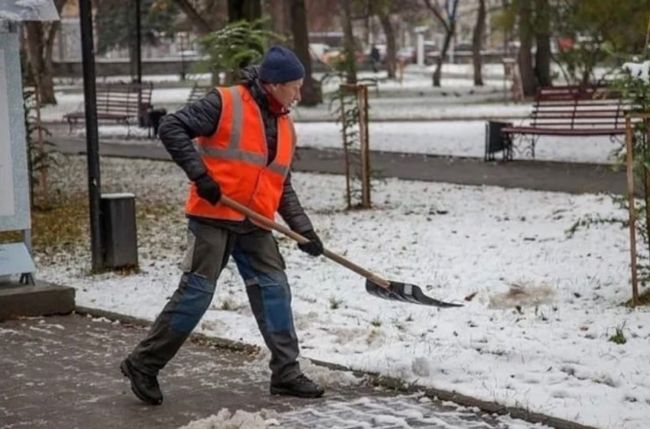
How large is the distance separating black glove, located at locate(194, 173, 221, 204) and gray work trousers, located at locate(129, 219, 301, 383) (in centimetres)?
30

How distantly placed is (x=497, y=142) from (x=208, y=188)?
15131 millimetres

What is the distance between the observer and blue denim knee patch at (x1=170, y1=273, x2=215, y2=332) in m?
7.07

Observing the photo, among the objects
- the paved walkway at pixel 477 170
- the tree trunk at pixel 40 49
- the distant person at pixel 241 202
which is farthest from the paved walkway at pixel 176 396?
the tree trunk at pixel 40 49

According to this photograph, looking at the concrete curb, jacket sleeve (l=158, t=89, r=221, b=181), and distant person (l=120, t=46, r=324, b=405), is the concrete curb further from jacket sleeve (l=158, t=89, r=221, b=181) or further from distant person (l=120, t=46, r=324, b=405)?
jacket sleeve (l=158, t=89, r=221, b=181)

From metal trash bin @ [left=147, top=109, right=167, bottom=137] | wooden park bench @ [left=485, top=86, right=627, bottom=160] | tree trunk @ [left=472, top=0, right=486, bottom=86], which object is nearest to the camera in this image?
wooden park bench @ [left=485, top=86, right=627, bottom=160]

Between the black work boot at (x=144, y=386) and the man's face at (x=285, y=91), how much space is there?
58.8 inches

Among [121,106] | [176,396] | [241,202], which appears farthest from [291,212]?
[121,106]

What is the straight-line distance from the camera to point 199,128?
22.4ft

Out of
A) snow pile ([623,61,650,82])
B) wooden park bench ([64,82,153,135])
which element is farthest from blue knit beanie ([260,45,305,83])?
wooden park bench ([64,82,153,135])

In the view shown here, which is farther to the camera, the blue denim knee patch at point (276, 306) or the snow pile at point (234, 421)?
the blue denim knee patch at point (276, 306)

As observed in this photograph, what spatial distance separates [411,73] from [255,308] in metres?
72.0

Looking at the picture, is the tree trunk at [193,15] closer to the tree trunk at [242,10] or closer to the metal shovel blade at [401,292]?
the tree trunk at [242,10]

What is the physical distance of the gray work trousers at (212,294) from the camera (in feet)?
23.1

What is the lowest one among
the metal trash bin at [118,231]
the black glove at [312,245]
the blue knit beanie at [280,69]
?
the metal trash bin at [118,231]
